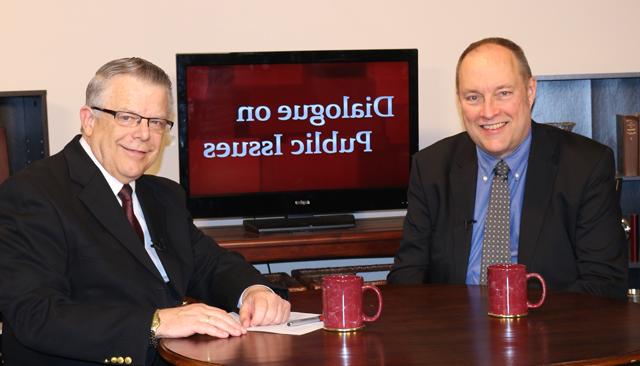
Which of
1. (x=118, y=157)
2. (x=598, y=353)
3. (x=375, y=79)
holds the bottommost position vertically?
(x=598, y=353)

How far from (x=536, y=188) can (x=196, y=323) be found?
51.1 inches

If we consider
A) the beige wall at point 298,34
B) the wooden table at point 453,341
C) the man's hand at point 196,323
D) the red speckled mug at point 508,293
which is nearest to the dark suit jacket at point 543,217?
the wooden table at point 453,341

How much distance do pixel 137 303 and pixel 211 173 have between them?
211 cm

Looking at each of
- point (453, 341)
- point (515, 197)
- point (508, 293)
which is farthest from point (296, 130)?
point (453, 341)

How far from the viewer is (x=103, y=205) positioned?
8.59 feet

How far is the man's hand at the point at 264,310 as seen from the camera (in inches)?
96.9

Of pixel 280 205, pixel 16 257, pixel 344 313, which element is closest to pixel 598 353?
pixel 344 313

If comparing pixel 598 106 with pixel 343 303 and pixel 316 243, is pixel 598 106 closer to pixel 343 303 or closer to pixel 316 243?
pixel 316 243

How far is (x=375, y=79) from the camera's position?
15.6ft

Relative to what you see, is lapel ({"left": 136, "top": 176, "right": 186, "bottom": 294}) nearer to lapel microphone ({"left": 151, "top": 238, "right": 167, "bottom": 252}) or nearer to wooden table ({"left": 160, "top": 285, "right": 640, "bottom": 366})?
lapel microphone ({"left": 151, "top": 238, "right": 167, "bottom": 252})

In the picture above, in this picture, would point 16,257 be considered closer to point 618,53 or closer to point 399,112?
point 399,112

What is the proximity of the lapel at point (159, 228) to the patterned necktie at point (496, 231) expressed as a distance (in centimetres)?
93

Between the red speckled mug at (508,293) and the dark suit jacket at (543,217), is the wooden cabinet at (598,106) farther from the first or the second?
the red speckled mug at (508,293)

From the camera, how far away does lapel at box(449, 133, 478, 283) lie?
317cm
